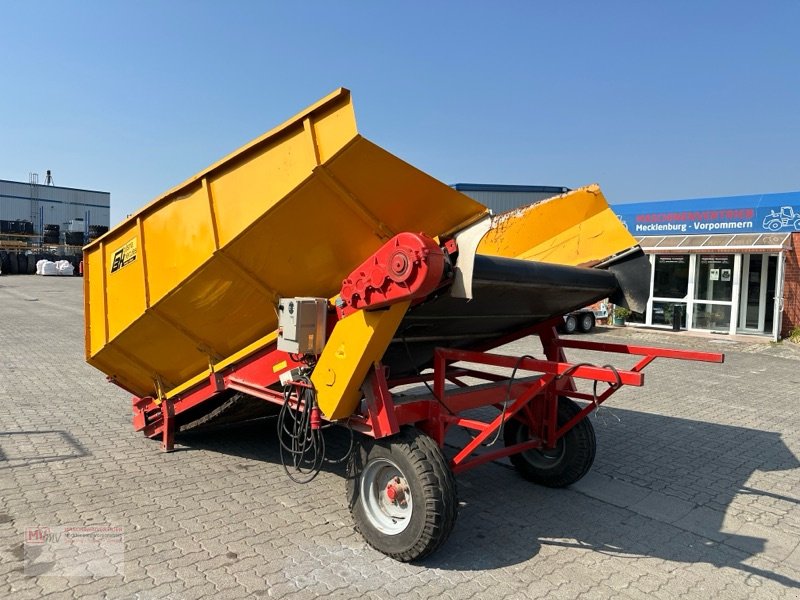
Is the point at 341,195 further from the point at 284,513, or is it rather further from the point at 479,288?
the point at 284,513

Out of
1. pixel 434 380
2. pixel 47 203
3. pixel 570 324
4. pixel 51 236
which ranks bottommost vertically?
pixel 570 324

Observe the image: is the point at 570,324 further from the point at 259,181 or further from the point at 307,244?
the point at 259,181

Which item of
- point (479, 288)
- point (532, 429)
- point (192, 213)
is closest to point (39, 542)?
point (192, 213)

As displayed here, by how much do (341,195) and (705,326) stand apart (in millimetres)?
18047

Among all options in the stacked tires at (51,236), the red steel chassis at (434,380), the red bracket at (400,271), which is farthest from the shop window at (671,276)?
the stacked tires at (51,236)

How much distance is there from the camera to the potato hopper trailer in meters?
3.51

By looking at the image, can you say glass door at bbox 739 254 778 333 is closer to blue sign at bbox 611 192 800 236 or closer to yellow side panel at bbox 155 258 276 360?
blue sign at bbox 611 192 800 236

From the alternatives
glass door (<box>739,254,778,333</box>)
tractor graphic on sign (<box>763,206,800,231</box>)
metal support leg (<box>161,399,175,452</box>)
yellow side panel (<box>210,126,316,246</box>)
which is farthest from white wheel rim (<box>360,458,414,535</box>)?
tractor graphic on sign (<box>763,206,800,231</box>)

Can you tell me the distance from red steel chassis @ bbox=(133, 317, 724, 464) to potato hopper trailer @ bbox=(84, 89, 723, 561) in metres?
0.02

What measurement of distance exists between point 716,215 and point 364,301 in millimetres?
18584

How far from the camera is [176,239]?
432 cm

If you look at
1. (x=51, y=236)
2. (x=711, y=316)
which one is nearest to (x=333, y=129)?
(x=711, y=316)

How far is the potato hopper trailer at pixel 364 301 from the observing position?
3.51 m

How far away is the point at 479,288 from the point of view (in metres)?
3.83
